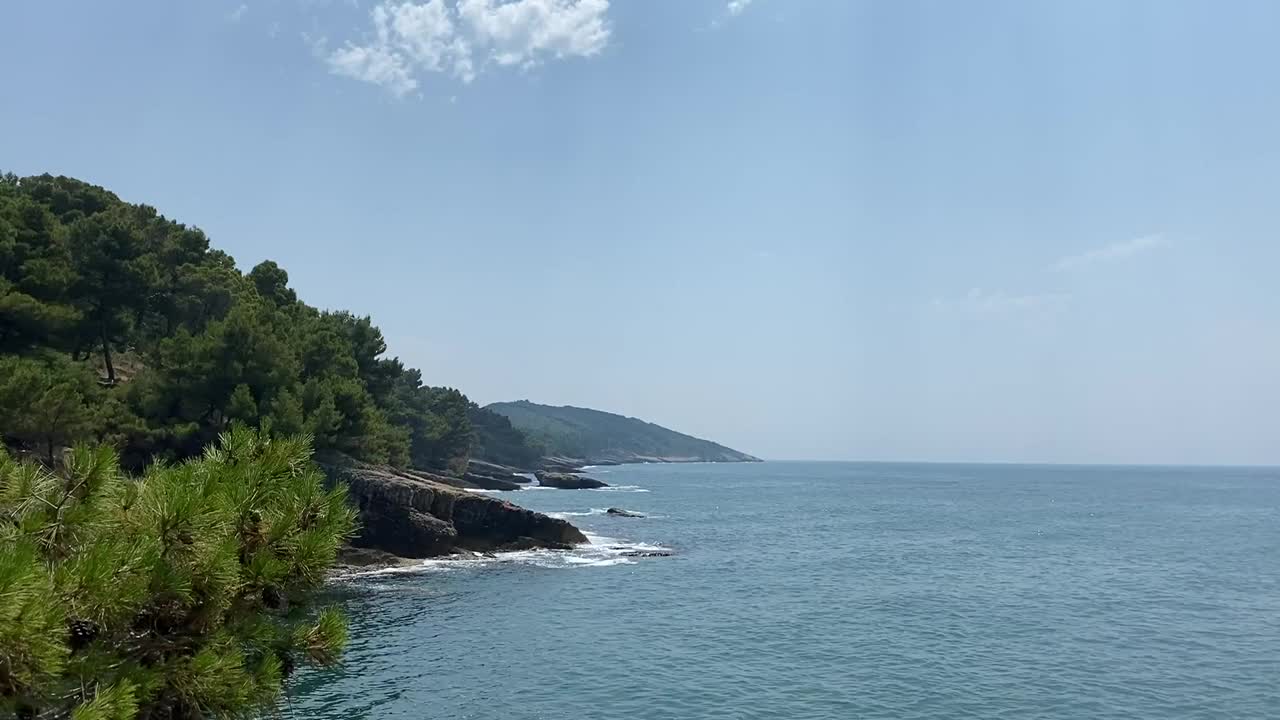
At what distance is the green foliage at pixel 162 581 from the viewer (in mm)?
7449

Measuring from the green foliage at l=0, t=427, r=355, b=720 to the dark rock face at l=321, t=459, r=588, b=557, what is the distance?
35692mm

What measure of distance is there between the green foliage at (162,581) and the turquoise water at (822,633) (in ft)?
46.1

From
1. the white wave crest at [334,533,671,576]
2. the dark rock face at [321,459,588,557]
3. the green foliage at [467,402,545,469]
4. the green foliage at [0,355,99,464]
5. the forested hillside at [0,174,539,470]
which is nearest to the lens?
the green foliage at [0,355,99,464]

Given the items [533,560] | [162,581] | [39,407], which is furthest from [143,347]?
[162,581]

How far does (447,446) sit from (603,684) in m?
98.4

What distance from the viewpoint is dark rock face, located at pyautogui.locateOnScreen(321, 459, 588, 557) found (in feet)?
160

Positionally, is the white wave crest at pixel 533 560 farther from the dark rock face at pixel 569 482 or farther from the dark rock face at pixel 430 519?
the dark rock face at pixel 569 482

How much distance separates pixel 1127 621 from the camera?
35.2 metres

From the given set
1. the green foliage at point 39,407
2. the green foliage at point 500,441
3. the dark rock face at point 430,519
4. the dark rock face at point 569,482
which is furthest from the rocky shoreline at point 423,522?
the green foliage at point 500,441

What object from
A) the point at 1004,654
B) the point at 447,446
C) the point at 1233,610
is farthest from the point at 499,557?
the point at 447,446

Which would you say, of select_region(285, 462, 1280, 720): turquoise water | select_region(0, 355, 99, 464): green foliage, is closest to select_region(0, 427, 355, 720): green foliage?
select_region(285, 462, 1280, 720): turquoise water

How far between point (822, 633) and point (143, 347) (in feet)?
166

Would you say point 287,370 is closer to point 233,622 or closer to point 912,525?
point 233,622

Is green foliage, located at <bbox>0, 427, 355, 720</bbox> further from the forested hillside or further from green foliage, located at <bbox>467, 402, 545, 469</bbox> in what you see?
green foliage, located at <bbox>467, 402, 545, 469</bbox>
